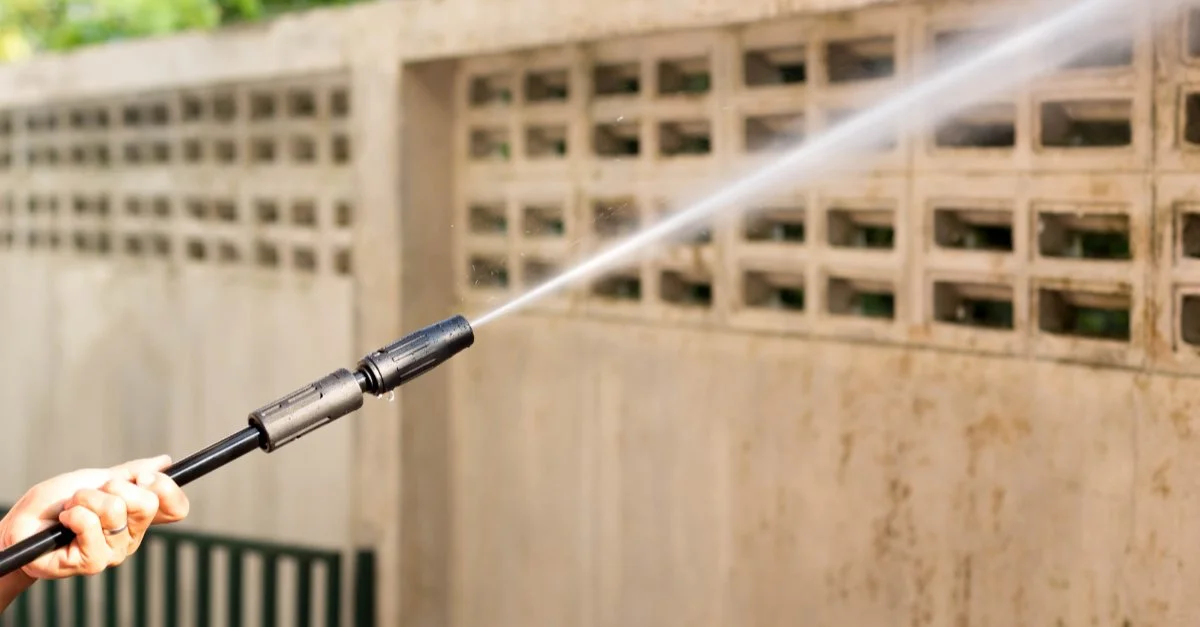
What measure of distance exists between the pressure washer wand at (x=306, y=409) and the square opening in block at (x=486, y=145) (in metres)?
2.44

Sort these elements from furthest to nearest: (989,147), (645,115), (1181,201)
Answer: (645,115)
(989,147)
(1181,201)

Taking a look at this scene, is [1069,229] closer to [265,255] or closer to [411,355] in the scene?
[411,355]

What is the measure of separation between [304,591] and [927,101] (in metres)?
2.77

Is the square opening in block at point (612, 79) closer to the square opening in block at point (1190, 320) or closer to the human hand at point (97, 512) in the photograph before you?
the square opening in block at point (1190, 320)

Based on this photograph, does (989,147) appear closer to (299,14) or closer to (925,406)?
(925,406)

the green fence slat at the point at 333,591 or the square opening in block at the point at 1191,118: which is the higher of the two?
the square opening in block at the point at 1191,118

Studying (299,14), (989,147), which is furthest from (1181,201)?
(299,14)

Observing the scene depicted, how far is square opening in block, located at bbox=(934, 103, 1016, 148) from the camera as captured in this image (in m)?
2.82

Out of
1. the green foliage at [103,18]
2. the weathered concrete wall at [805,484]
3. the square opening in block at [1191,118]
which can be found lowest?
the weathered concrete wall at [805,484]

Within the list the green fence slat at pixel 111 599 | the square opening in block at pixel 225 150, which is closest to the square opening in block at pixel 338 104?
the square opening in block at pixel 225 150

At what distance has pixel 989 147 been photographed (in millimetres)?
2873

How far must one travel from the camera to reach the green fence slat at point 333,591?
4.42 m

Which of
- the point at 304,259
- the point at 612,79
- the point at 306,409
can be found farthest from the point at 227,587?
the point at 306,409

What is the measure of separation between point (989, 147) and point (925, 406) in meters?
0.60
